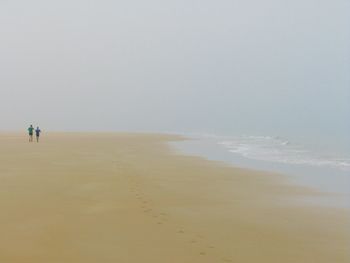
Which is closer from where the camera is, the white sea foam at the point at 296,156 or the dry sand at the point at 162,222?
the dry sand at the point at 162,222

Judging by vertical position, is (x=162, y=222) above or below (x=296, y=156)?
above

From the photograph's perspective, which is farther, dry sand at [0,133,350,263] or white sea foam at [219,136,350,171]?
white sea foam at [219,136,350,171]

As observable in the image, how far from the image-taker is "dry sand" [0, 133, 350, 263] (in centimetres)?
605

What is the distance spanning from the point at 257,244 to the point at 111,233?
248 cm

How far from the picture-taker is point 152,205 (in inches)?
373

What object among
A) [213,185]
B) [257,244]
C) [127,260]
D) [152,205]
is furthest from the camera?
[213,185]

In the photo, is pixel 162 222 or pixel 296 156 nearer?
pixel 162 222

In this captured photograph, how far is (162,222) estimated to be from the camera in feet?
25.9

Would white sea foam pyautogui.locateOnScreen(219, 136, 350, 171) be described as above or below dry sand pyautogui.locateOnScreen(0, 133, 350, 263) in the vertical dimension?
below

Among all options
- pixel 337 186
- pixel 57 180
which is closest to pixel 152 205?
pixel 57 180

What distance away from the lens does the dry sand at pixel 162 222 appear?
19.9 feet

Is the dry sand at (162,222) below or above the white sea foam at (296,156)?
above

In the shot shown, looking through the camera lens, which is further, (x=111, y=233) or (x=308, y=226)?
(x=308, y=226)

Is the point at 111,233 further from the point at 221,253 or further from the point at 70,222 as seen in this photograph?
the point at 221,253
